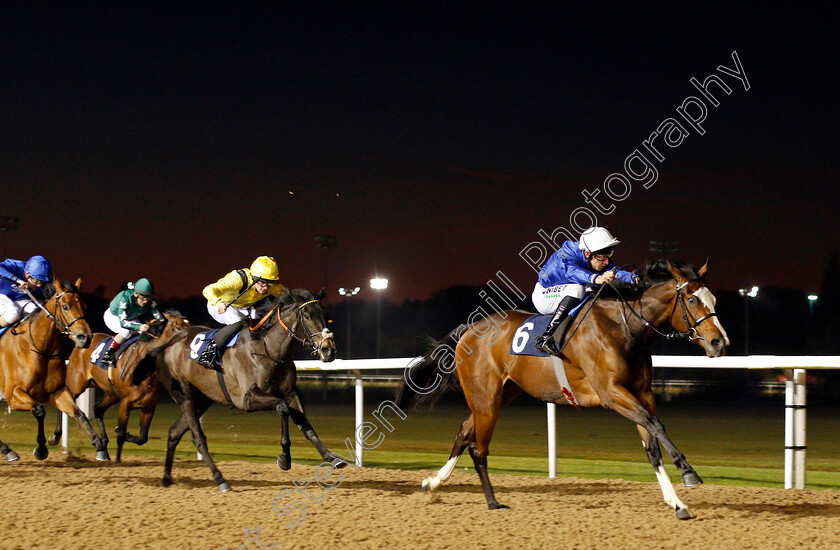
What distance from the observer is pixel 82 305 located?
25.9ft

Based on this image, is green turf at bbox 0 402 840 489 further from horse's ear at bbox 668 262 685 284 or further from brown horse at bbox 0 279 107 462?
horse's ear at bbox 668 262 685 284

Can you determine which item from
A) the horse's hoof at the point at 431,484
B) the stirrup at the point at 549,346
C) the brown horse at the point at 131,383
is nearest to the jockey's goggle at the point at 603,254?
the stirrup at the point at 549,346

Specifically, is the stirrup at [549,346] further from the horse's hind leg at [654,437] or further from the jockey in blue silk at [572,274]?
the horse's hind leg at [654,437]

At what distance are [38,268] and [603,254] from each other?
17.8 feet

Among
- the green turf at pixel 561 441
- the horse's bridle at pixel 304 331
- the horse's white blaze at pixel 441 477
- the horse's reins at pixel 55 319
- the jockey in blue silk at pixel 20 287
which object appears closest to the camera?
the horse's white blaze at pixel 441 477

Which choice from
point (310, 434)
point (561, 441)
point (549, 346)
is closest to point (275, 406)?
point (310, 434)

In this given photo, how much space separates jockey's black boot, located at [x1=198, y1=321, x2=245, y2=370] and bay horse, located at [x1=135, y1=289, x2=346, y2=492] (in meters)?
0.05

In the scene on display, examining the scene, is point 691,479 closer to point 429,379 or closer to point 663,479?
point 663,479

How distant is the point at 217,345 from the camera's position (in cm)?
668

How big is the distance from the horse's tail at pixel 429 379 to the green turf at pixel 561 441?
1.54 metres

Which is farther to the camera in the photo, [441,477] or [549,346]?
[441,477]

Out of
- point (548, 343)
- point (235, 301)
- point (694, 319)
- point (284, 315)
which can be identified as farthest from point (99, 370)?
point (694, 319)

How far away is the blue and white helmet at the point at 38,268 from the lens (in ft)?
27.3

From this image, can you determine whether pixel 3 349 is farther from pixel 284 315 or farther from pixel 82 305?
pixel 284 315
